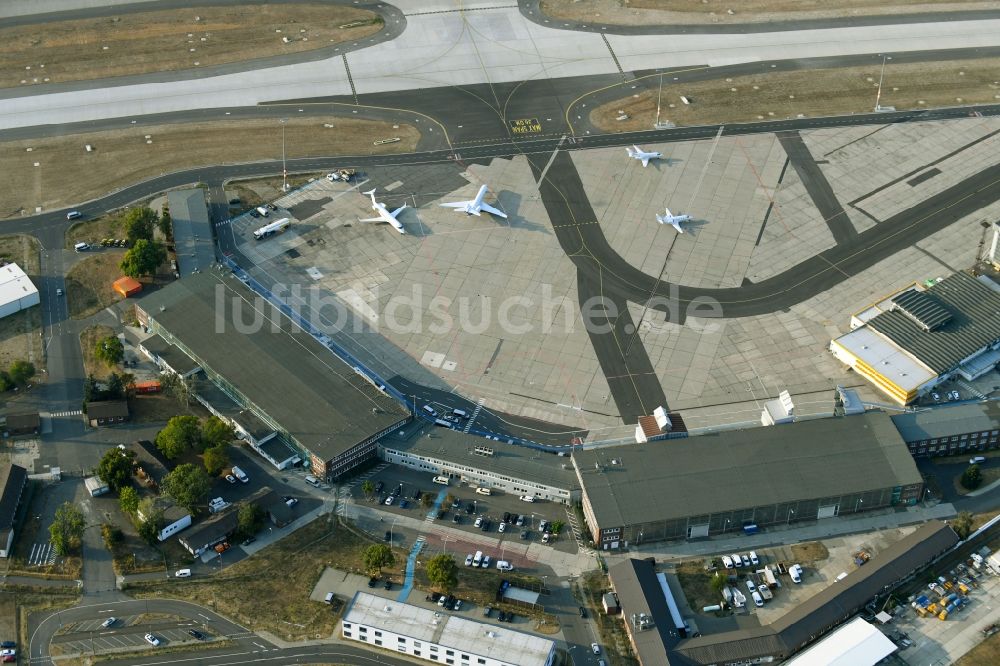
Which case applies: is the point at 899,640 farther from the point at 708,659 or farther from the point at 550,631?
the point at 550,631

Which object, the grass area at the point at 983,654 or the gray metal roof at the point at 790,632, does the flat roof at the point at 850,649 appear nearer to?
the gray metal roof at the point at 790,632

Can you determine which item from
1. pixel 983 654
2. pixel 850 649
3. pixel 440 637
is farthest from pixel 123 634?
pixel 983 654

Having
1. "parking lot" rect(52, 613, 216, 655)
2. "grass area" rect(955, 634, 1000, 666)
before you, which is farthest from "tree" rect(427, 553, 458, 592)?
"grass area" rect(955, 634, 1000, 666)

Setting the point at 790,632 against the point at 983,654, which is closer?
the point at 790,632

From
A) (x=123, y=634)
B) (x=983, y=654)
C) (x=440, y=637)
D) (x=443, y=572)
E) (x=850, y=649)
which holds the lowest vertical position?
(x=983, y=654)

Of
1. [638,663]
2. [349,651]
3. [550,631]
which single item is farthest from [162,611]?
[638,663]

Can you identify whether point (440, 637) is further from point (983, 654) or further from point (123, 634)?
point (983, 654)

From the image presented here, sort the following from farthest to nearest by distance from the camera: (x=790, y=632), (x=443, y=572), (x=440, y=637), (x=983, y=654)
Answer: (x=443, y=572) < (x=983, y=654) < (x=790, y=632) < (x=440, y=637)
